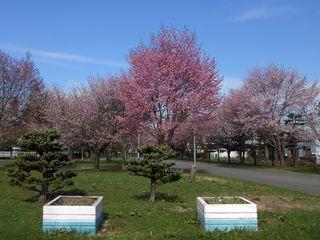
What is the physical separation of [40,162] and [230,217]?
20.4ft

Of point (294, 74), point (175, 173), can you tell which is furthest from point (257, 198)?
point (294, 74)

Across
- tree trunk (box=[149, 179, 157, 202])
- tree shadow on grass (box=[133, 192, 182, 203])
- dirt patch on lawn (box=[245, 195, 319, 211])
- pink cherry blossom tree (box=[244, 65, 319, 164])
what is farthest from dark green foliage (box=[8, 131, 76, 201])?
pink cherry blossom tree (box=[244, 65, 319, 164])

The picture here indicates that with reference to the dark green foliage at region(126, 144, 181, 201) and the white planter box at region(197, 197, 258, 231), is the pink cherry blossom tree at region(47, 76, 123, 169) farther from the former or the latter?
the white planter box at region(197, 197, 258, 231)

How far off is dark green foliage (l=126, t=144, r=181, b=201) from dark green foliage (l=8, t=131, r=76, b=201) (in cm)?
199

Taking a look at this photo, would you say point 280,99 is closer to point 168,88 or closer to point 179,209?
point 168,88

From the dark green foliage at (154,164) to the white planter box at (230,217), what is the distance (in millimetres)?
4289

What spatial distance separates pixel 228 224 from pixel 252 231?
45cm

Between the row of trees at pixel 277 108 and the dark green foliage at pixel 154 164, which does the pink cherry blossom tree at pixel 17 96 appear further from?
the dark green foliage at pixel 154 164

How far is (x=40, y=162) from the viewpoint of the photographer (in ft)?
41.9

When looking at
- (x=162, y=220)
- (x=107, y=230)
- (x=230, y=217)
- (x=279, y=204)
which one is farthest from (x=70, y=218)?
(x=279, y=204)

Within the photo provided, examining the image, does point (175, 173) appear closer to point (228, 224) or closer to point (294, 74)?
point (228, 224)

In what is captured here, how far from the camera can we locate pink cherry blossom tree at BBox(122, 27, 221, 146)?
30812mm

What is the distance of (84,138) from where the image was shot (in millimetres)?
32969

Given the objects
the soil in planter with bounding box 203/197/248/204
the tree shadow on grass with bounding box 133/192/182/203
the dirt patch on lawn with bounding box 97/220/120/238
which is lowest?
the dirt patch on lawn with bounding box 97/220/120/238
